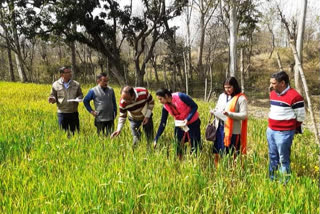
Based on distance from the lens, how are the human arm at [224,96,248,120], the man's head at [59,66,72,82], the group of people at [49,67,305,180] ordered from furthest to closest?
the man's head at [59,66,72,82]
the human arm at [224,96,248,120]
the group of people at [49,67,305,180]

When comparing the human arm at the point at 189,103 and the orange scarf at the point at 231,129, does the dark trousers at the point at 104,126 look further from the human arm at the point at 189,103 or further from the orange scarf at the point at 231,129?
the orange scarf at the point at 231,129

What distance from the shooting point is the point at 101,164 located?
8.88ft

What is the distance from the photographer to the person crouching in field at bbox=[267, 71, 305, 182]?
9.30ft

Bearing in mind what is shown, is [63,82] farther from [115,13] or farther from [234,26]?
[115,13]

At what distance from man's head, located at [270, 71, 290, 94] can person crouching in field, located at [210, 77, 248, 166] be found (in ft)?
1.28

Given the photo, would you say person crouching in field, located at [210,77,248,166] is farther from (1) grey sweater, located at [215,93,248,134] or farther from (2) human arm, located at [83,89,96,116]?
(2) human arm, located at [83,89,96,116]

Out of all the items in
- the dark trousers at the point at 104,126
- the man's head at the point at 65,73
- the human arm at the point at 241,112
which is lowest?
the dark trousers at the point at 104,126

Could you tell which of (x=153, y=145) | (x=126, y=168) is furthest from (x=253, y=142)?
(x=126, y=168)

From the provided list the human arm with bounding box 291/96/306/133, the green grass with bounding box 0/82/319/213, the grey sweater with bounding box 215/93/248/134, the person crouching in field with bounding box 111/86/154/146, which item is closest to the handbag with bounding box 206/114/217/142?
the grey sweater with bounding box 215/93/248/134

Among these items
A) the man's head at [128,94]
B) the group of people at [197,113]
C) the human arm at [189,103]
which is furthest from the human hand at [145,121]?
the human arm at [189,103]

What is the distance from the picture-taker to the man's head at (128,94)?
11.1 feet

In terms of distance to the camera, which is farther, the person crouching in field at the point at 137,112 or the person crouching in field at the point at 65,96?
the person crouching in field at the point at 65,96

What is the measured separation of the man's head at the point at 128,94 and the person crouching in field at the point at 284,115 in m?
1.79

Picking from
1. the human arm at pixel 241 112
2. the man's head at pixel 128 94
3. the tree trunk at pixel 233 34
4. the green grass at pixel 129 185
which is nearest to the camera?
the green grass at pixel 129 185
